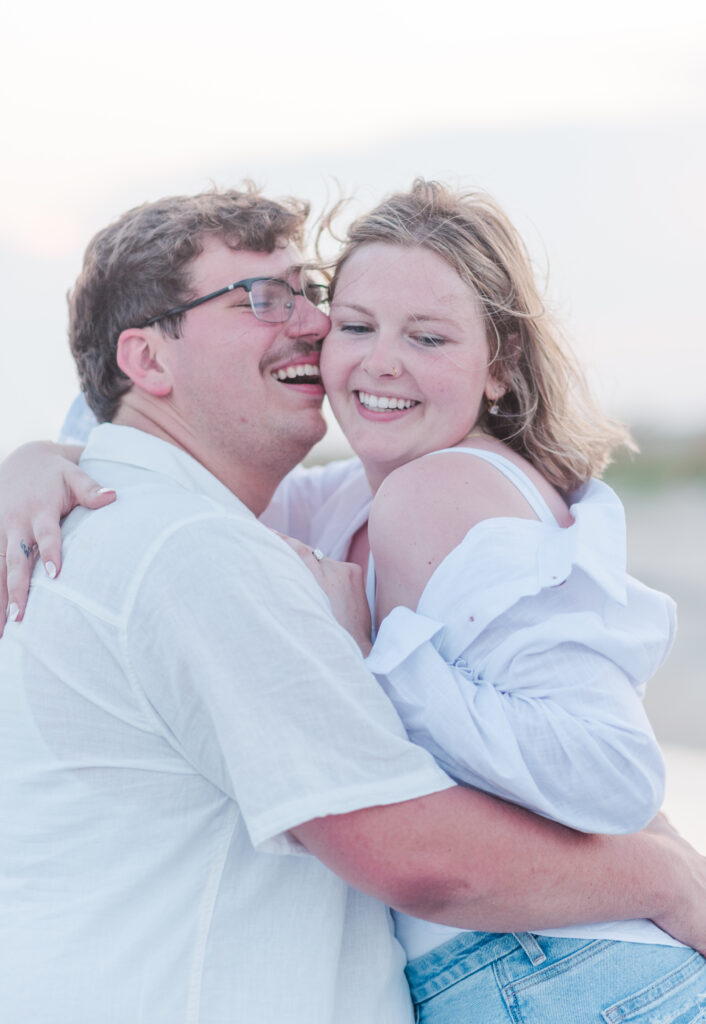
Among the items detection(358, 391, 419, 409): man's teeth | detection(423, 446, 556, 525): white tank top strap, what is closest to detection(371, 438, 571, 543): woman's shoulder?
detection(423, 446, 556, 525): white tank top strap

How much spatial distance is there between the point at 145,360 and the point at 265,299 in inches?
14.5

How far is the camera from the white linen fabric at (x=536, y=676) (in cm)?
179

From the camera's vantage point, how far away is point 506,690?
190 cm

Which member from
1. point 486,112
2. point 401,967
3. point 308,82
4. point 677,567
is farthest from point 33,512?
point 486,112

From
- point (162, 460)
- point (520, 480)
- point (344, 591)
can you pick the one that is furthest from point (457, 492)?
point (162, 460)

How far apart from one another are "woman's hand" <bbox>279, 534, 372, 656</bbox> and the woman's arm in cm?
12

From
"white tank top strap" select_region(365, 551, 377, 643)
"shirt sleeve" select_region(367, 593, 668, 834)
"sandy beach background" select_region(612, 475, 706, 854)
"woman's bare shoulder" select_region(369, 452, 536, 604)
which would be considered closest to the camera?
"shirt sleeve" select_region(367, 593, 668, 834)

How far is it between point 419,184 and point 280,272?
45 cm

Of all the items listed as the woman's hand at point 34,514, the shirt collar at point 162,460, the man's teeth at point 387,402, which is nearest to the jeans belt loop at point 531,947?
the shirt collar at point 162,460

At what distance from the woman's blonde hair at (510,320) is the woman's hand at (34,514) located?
3.16ft

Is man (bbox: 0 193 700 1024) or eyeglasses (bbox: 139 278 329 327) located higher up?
eyeglasses (bbox: 139 278 329 327)

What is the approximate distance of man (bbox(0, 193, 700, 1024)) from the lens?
5.31ft

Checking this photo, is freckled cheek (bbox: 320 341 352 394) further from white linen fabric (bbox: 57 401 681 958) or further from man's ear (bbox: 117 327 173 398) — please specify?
white linen fabric (bbox: 57 401 681 958)

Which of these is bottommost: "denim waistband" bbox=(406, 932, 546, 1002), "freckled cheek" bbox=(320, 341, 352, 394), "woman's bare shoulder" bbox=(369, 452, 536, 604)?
"denim waistband" bbox=(406, 932, 546, 1002)
